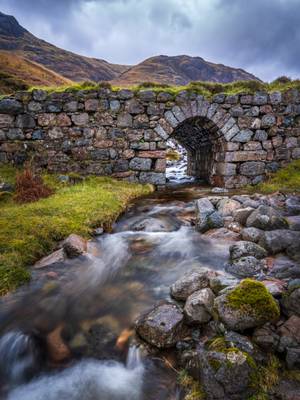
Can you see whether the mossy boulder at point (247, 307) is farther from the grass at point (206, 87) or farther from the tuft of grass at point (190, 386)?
the grass at point (206, 87)

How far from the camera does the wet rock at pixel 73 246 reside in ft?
14.8

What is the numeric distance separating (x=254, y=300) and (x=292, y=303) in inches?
15.5

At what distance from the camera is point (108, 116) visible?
9.09 m

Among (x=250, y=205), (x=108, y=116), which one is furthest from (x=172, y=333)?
(x=108, y=116)

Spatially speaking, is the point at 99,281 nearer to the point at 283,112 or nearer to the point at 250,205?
the point at 250,205

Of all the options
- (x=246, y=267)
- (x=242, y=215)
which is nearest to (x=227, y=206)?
(x=242, y=215)

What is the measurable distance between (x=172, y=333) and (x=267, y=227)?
9.58ft

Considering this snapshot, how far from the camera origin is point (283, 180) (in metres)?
9.60

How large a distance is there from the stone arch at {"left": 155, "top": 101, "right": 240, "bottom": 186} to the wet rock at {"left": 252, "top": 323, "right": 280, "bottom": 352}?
7465mm

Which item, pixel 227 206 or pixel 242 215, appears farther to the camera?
pixel 227 206

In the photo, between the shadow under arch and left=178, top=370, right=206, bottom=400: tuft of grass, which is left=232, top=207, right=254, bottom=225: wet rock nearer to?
left=178, top=370, right=206, bottom=400: tuft of grass

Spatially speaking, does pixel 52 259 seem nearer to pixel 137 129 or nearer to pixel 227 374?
pixel 227 374

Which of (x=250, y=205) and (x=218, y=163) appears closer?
(x=250, y=205)

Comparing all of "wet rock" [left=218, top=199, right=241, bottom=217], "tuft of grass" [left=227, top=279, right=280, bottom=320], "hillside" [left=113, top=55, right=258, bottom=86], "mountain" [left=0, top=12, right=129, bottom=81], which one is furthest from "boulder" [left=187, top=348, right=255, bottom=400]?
"hillside" [left=113, top=55, right=258, bottom=86]
